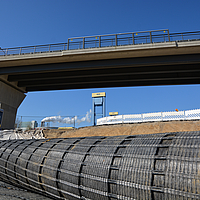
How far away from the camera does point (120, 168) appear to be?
171 cm

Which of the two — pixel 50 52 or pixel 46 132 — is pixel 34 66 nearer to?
pixel 50 52

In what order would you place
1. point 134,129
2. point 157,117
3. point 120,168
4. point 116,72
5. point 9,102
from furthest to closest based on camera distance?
point 9,102, point 116,72, point 157,117, point 134,129, point 120,168

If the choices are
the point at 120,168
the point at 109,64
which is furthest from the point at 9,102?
the point at 120,168

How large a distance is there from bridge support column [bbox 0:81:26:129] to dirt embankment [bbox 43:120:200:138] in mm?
11655

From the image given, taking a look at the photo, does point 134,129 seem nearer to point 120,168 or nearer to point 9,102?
point 120,168

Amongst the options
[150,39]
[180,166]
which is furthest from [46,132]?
[180,166]

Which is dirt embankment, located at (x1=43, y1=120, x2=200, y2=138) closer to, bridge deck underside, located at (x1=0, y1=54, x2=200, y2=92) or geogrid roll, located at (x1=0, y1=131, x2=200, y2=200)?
bridge deck underside, located at (x1=0, y1=54, x2=200, y2=92)

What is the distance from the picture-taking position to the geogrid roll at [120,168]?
1356 millimetres

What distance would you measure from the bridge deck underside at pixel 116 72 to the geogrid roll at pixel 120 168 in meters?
18.1

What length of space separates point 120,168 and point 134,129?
15.8 metres

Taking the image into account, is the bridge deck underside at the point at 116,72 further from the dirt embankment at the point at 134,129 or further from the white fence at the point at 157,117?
the dirt embankment at the point at 134,129

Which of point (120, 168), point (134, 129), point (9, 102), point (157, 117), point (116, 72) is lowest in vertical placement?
Result: point (120, 168)

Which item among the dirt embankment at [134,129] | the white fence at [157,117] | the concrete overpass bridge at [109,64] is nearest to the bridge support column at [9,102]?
the concrete overpass bridge at [109,64]

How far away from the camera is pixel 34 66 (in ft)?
70.8
